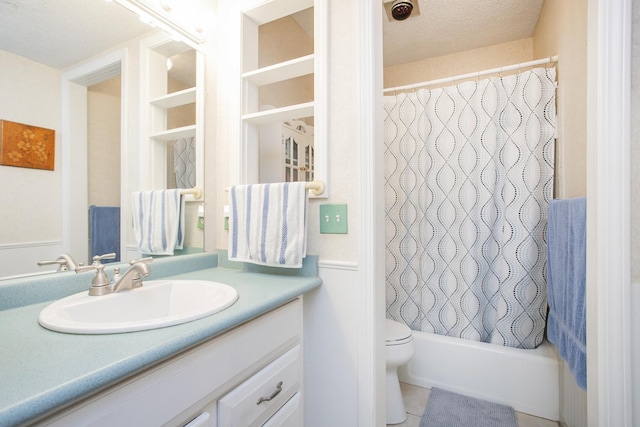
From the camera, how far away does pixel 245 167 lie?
4.73 feet

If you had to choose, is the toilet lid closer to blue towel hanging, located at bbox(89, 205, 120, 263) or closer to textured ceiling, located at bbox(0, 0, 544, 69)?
blue towel hanging, located at bbox(89, 205, 120, 263)

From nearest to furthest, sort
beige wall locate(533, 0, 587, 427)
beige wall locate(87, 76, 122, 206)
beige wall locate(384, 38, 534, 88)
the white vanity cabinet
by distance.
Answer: the white vanity cabinet, beige wall locate(87, 76, 122, 206), beige wall locate(533, 0, 587, 427), beige wall locate(384, 38, 534, 88)

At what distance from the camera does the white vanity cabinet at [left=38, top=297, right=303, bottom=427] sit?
0.54 meters

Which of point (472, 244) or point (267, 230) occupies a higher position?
point (267, 230)

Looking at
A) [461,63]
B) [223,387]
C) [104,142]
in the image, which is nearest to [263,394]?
[223,387]

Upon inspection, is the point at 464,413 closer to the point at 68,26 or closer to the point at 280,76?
the point at 280,76

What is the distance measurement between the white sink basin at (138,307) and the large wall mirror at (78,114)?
24 centimetres

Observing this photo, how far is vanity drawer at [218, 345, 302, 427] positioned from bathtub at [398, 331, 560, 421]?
1176 millimetres

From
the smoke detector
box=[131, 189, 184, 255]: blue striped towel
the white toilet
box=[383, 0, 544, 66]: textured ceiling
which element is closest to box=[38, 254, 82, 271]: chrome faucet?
box=[131, 189, 184, 255]: blue striped towel

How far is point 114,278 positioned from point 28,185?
1.23 ft

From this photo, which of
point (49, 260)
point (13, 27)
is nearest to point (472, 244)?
point (49, 260)

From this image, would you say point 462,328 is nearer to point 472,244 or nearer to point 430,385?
point 430,385

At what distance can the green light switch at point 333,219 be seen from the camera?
47.2 inches

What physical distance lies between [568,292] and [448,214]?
30.9 inches
